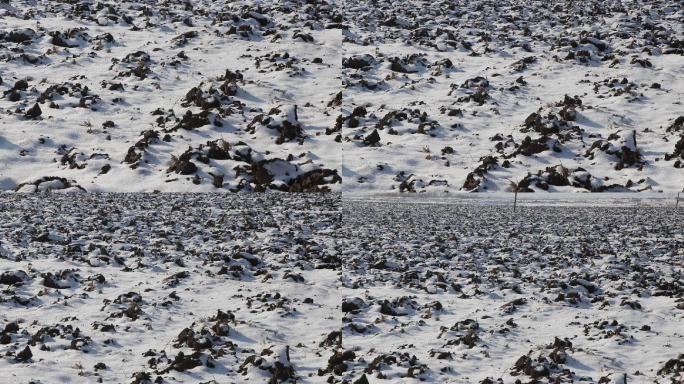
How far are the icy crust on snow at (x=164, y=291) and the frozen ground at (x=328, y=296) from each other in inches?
1.2

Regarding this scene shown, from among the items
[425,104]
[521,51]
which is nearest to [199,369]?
[425,104]

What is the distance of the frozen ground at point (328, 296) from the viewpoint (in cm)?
788

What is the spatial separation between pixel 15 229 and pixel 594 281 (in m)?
10.0

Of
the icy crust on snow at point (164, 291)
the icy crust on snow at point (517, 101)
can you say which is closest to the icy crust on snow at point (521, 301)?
the icy crust on snow at point (164, 291)

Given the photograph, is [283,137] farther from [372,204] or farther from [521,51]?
[521,51]

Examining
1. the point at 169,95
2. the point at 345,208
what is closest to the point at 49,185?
the point at 169,95

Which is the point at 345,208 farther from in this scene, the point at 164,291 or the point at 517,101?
the point at 164,291

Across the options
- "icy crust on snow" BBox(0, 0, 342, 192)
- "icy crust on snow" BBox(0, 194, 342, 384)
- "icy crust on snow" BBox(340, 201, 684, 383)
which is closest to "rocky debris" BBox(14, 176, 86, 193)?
"icy crust on snow" BBox(0, 0, 342, 192)

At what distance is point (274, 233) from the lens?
541 inches

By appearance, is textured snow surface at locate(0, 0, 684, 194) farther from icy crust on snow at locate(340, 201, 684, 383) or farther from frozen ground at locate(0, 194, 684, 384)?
icy crust on snow at locate(340, 201, 684, 383)

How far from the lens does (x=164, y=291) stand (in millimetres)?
10469

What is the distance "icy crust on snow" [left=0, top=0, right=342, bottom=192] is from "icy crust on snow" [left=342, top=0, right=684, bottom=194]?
4.10 ft

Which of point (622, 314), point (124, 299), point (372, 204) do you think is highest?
point (622, 314)

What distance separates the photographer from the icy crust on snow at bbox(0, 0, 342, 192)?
47.1 ft
